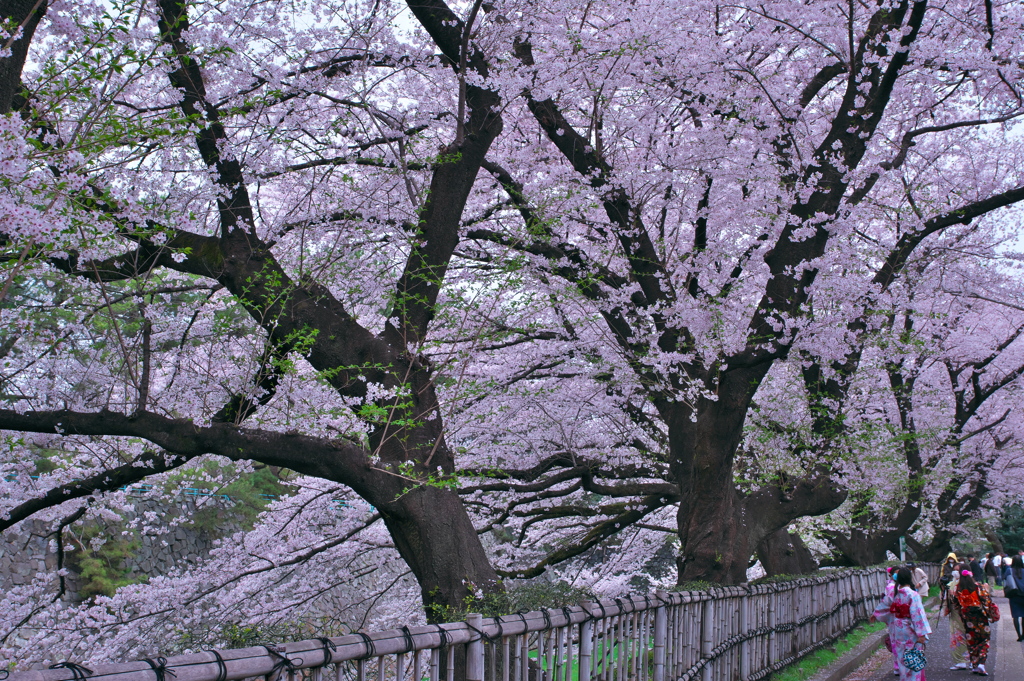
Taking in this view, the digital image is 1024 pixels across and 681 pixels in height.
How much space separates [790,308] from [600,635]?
394 centimetres

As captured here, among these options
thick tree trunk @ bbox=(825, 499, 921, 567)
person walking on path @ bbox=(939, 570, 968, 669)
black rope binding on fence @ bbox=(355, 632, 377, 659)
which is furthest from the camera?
thick tree trunk @ bbox=(825, 499, 921, 567)

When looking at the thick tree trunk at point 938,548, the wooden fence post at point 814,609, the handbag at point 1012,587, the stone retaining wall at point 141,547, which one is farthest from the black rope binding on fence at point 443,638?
the thick tree trunk at point 938,548

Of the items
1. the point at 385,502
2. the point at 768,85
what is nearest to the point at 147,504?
the point at 385,502

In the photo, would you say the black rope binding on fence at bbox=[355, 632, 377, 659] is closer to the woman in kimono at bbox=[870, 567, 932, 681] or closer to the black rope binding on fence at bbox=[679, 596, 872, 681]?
the black rope binding on fence at bbox=[679, 596, 872, 681]

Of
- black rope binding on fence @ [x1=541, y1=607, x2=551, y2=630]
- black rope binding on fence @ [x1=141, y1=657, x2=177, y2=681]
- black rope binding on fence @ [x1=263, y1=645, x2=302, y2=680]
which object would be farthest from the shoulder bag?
black rope binding on fence @ [x1=141, y1=657, x2=177, y2=681]

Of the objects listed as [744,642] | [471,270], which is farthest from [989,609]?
[471,270]

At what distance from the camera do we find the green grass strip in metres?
7.72

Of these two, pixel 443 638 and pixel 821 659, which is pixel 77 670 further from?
pixel 821 659

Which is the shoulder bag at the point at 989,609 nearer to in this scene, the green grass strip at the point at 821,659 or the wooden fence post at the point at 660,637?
the green grass strip at the point at 821,659

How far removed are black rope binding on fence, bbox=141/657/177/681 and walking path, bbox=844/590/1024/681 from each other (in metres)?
8.86

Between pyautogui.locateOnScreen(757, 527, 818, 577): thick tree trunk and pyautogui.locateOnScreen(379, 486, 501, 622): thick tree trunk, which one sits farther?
pyautogui.locateOnScreen(757, 527, 818, 577): thick tree trunk

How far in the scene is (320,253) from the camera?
7.21 metres

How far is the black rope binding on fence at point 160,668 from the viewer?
1.96 meters

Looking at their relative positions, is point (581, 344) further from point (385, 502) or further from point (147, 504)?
point (147, 504)
